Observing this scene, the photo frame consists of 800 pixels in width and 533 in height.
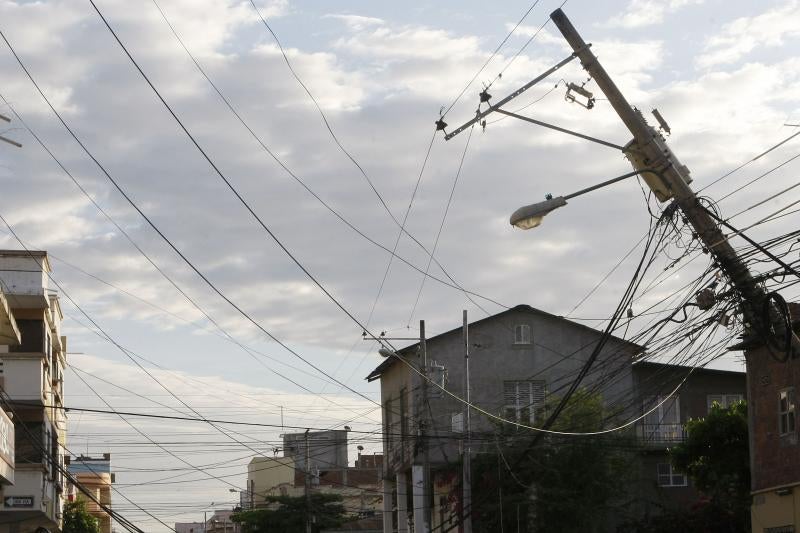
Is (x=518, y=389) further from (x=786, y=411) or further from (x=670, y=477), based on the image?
(x=786, y=411)

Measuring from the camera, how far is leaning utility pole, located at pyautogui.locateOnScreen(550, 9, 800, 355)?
17.5m

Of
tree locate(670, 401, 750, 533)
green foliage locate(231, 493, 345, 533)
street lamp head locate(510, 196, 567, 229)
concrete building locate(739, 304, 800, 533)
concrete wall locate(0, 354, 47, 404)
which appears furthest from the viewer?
green foliage locate(231, 493, 345, 533)

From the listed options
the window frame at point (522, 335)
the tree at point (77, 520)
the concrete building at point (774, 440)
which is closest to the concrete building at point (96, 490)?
the tree at point (77, 520)

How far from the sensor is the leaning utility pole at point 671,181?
17.5 metres

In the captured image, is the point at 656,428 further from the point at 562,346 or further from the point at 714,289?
the point at 714,289

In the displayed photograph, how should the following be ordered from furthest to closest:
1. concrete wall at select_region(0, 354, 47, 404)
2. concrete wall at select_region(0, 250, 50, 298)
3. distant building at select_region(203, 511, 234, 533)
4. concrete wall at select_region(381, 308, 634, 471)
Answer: distant building at select_region(203, 511, 234, 533) → concrete wall at select_region(381, 308, 634, 471) → concrete wall at select_region(0, 250, 50, 298) → concrete wall at select_region(0, 354, 47, 404)

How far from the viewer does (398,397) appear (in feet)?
187

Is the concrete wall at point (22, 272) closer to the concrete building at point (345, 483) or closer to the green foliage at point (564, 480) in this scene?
the green foliage at point (564, 480)

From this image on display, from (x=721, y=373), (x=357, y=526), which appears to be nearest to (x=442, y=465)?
(x=721, y=373)

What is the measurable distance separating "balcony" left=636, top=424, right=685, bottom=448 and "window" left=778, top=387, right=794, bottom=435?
19532 millimetres

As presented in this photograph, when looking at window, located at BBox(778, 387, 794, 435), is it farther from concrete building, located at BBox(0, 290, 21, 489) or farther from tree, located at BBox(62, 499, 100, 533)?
tree, located at BBox(62, 499, 100, 533)

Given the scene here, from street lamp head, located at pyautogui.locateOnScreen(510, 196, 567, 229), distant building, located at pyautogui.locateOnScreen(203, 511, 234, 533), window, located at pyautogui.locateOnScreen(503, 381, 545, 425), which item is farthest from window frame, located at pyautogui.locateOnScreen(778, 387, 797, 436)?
distant building, located at pyautogui.locateOnScreen(203, 511, 234, 533)

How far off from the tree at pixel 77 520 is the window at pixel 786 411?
40967 millimetres

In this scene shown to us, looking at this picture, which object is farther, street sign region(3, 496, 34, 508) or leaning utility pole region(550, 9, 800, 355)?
street sign region(3, 496, 34, 508)
